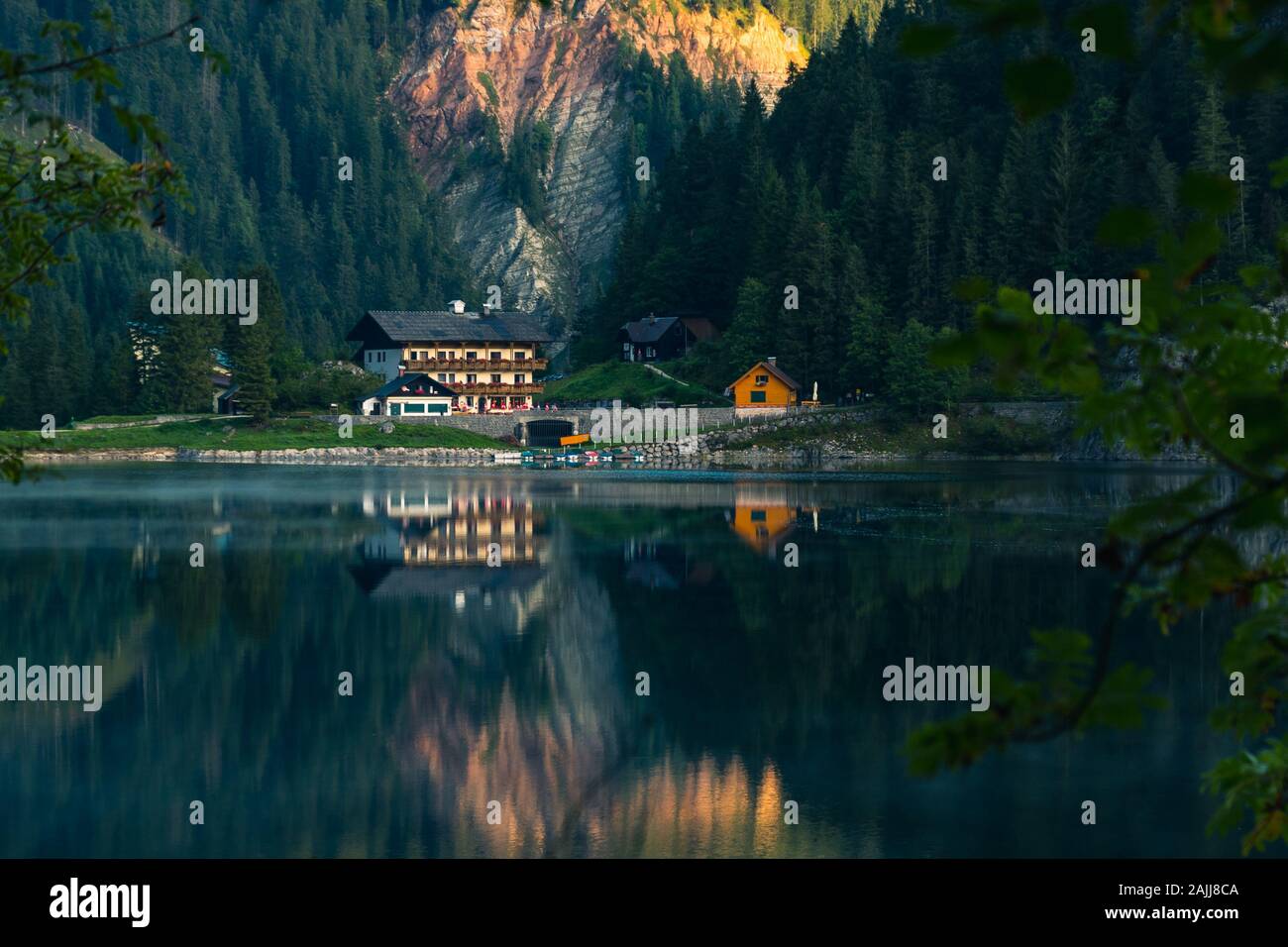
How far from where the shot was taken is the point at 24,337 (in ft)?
456

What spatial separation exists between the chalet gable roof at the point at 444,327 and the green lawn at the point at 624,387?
648cm

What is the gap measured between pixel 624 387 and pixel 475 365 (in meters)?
18.6

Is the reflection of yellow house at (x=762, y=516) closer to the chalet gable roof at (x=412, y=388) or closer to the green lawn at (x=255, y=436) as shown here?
the green lawn at (x=255, y=436)

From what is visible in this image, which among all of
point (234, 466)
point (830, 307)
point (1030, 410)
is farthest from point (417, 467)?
point (1030, 410)

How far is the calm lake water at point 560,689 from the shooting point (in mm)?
19016

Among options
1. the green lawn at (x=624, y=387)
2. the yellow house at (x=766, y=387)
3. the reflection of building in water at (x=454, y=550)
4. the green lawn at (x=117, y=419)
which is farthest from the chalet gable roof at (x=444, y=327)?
the reflection of building in water at (x=454, y=550)

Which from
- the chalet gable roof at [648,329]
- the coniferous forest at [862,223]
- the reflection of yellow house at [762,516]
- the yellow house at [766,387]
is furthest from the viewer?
the chalet gable roof at [648,329]

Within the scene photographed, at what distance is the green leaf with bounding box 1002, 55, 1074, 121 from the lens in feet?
11.6

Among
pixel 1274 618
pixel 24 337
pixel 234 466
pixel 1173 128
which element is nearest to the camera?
pixel 1274 618

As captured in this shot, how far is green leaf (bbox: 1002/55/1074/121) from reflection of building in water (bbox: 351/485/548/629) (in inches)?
1263

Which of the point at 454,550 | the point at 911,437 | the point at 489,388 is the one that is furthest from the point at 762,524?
the point at 489,388

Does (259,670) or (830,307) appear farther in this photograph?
(830,307)
